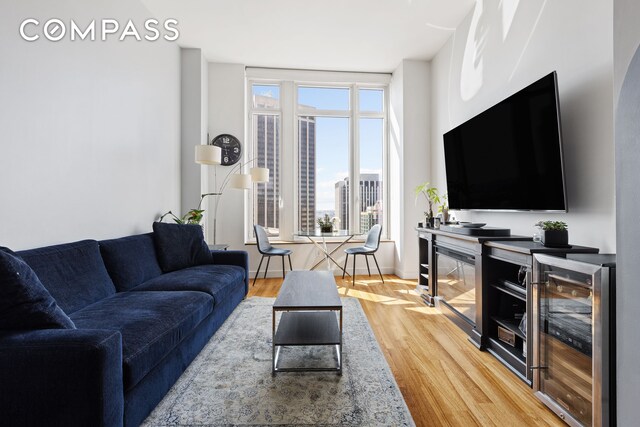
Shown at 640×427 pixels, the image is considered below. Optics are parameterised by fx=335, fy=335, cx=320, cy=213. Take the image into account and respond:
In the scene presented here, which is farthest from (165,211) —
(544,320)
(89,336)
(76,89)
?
(544,320)

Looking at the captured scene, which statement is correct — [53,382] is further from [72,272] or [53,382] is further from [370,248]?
[370,248]

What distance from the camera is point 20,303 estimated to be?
1.35 m

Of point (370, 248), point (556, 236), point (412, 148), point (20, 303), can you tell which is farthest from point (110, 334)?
point (412, 148)

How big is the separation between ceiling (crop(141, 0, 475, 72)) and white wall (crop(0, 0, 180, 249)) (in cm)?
62

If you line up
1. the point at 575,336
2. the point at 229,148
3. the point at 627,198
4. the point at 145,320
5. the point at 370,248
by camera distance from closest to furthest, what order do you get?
the point at 627,198 → the point at 575,336 → the point at 145,320 → the point at 370,248 → the point at 229,148

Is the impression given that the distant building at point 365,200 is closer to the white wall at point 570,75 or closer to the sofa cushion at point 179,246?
the white wall at point 570,75

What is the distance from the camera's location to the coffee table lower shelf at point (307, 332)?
6.61 feet

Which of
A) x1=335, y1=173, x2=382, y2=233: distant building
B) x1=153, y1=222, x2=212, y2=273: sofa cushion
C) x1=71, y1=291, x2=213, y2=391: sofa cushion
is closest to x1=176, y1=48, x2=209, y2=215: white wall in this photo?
x1=153, y1=222, x2=212, y2=273: sofa cushion

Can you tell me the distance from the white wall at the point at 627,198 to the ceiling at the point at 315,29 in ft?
9.53

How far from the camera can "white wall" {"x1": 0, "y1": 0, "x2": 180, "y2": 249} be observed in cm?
195

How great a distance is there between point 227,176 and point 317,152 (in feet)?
4.81

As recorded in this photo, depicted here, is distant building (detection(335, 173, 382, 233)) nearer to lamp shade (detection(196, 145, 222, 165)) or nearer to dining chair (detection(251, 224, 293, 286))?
dining chair (detection(251, 224, 293, 286))

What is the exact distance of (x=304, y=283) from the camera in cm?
261

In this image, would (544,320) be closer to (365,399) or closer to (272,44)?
(365,399)
